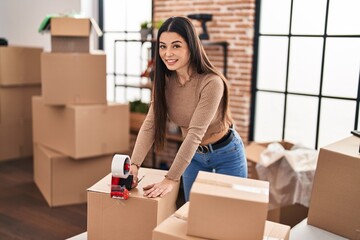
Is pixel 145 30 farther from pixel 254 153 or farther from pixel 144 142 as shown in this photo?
pixel 144 142

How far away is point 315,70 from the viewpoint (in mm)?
3348

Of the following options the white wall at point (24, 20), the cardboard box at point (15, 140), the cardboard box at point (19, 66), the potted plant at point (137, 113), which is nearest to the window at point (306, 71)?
the potted plant at point (137, 113)

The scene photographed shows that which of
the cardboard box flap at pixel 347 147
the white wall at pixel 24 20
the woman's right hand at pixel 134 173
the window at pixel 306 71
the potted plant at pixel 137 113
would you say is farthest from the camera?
the white wall at pixel 24 20

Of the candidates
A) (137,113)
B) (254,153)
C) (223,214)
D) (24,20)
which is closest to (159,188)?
(223,214)

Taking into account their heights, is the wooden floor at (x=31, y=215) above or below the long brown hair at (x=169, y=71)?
below

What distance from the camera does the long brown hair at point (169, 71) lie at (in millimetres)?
1677

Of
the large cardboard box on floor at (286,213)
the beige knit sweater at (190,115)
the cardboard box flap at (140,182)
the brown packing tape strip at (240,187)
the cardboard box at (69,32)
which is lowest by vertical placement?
the large cardboard box on floor at (286,213)

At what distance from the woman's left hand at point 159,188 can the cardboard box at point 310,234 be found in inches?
21.8

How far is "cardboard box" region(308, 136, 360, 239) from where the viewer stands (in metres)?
1.65

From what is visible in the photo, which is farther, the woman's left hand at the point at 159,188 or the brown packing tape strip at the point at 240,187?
the woman's left hand at the point at 159,188

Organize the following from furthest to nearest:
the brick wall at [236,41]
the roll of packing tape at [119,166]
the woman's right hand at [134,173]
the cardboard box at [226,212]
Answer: the brick wall at [236,41], the woman's right hand at [134,173], the roll of packing tape at [119,166], the cardboard box at [226,212]

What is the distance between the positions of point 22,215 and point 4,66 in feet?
5.98

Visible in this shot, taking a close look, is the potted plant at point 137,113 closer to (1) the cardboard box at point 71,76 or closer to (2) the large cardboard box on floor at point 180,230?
(1) the cardboard box at point 71,76

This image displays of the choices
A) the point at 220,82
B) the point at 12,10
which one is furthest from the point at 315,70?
the point at 12,10
